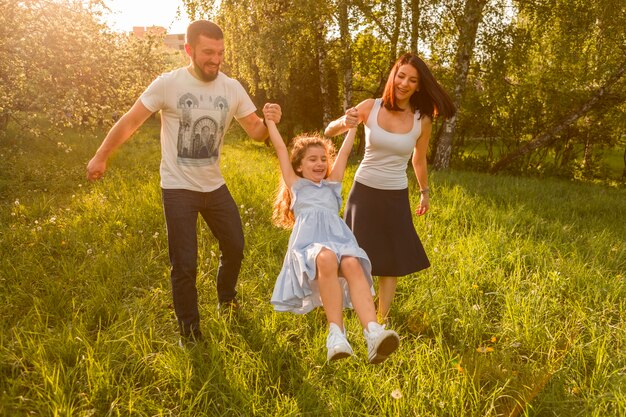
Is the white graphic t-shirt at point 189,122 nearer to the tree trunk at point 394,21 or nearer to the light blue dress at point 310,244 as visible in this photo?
the light blue dress at point 310,244

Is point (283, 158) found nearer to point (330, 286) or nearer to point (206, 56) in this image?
point (206, 56)

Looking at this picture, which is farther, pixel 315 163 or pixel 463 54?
pixel 463 54

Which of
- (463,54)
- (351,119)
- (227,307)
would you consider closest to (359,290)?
(351,119)

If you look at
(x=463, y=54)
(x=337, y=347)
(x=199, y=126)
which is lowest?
(x=337, y=347)

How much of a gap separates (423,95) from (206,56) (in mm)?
1782

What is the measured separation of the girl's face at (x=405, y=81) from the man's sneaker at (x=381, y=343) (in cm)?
192

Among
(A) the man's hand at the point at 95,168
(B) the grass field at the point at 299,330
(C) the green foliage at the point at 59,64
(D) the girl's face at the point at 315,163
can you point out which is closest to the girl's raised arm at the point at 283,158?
(D) the girl's face at the point at 315,163

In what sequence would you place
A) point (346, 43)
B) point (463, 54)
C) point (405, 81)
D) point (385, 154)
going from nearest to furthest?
point (405, 81)
point (385, 154)
point (463, 54)
point (346, 43)

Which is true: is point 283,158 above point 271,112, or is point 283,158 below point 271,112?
below

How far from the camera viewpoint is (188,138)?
10.6ft

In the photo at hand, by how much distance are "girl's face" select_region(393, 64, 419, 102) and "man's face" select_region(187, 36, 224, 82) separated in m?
1.40

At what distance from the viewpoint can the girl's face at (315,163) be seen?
3396 millimetres

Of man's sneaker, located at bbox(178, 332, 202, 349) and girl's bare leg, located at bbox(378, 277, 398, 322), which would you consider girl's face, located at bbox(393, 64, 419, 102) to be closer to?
girl's bare leg, located at bbox(378, 277, 398, 322)

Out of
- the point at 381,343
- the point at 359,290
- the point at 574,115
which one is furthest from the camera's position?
the point at 574,115
